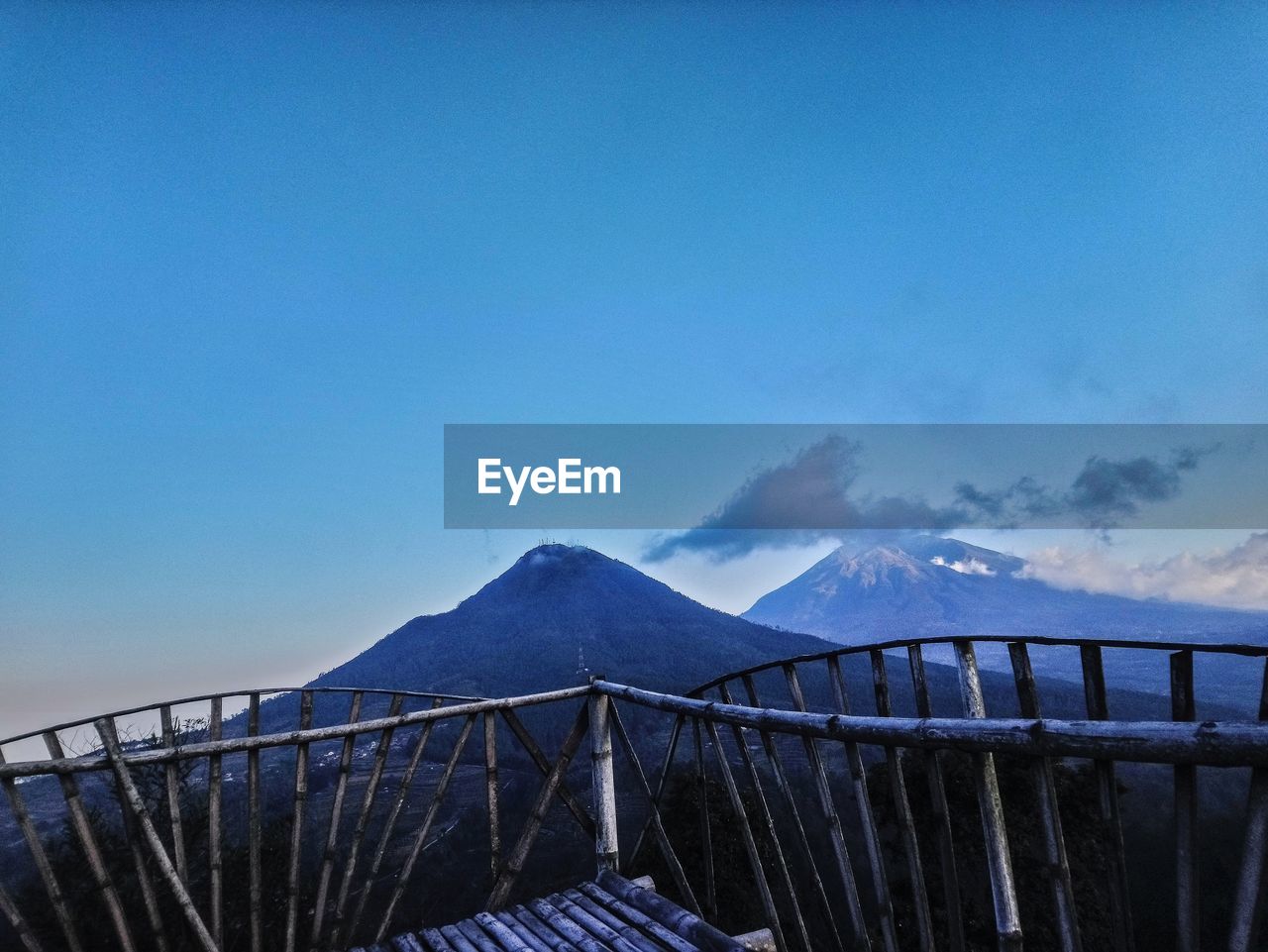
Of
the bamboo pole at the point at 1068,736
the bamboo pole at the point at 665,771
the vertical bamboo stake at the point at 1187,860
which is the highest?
the bamboo pole at the point at 1068,736

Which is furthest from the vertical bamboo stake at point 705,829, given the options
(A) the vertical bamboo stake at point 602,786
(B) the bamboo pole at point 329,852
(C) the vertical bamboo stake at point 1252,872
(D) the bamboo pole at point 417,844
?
(C) the vertical bamboo stake at point 1252,872

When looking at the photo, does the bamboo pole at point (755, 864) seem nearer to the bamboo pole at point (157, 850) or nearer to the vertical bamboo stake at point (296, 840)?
the vertical bamboo stake at point (296, 840)

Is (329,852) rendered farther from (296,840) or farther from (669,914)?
(669,914)

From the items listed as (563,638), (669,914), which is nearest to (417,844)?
(669,914)

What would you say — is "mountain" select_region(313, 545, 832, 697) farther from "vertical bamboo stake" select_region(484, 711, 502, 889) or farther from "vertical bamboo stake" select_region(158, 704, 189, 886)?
"vertical bamboo stake" select_region(158, 704, 189, 886)

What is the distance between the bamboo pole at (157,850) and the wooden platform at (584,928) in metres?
0.71

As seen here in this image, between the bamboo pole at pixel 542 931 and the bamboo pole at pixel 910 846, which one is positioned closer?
the bamboo pole at pixel 910 846

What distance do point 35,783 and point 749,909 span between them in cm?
6971

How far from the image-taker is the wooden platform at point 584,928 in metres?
2.74

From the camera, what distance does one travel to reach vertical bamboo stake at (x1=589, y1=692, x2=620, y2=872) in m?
3.74

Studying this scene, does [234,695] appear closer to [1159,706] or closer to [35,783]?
[35,783]

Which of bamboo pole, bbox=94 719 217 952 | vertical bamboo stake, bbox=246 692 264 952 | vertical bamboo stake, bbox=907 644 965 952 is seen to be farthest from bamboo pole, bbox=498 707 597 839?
vertical bamboo stake, bbox=907 644 965 952

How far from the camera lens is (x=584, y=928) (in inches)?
117

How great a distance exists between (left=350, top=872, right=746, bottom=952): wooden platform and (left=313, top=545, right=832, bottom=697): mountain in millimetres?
A: 63431
